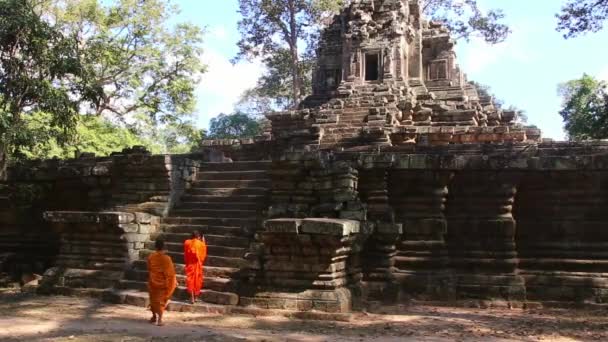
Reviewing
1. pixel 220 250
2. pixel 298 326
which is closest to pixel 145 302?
pixel 220 250

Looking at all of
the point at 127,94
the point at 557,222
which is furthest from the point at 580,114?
the point at 557,222

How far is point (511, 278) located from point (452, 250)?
2.90 feet

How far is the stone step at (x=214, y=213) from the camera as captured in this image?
894cm

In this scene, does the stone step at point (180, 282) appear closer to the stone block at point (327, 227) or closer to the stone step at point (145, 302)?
the stone step at point (145, 302)

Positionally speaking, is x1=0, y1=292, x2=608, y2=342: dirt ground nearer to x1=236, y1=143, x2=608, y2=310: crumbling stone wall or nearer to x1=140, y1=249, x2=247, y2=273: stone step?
x1=236, y1=143, x2=608, y2=310: crumbling stone wall

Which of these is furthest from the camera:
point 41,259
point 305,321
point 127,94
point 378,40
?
point 127,94

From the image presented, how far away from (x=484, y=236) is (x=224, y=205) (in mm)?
4116

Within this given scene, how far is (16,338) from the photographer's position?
5664 millimetres

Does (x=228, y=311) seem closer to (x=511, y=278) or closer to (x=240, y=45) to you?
(x=511, y=278)

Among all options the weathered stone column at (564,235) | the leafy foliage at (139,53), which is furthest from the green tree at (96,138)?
the weathered stone column at (564,235)

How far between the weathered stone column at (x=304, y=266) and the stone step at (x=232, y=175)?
8.76ft

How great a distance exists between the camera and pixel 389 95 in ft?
61.4

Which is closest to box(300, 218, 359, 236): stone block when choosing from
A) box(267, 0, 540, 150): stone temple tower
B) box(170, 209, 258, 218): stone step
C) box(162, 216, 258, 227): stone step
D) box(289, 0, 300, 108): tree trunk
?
box(162, 216, 258, 227): stone step

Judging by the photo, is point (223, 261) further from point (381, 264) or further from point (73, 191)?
point (73, 191)
